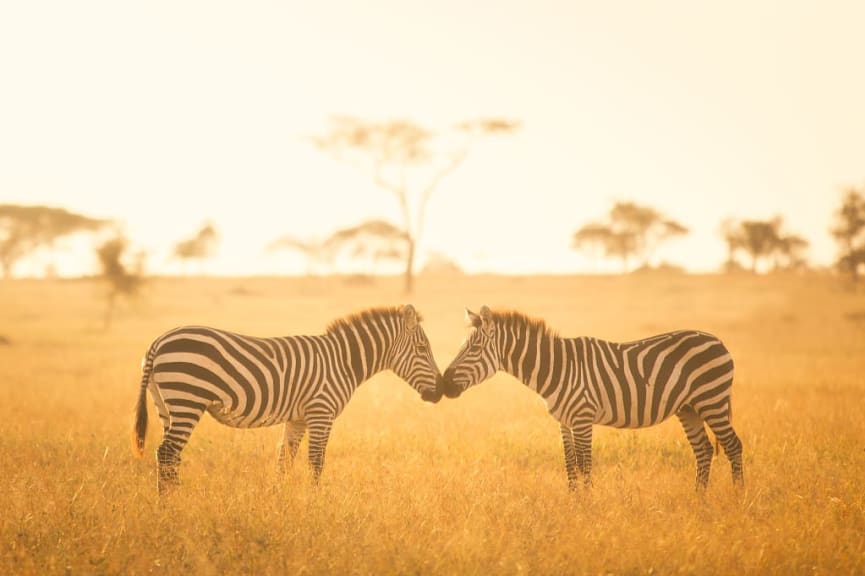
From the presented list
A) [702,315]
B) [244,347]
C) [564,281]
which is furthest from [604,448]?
[564,281]

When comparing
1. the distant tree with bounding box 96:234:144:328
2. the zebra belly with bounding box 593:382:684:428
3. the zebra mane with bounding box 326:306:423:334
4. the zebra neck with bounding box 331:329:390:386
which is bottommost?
the zebra belly with bounding box 593:382:684:428

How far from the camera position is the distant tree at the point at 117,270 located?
111ft

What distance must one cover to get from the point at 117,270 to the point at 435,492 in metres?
29.6

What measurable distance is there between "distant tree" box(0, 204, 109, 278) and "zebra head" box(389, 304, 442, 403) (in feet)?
195

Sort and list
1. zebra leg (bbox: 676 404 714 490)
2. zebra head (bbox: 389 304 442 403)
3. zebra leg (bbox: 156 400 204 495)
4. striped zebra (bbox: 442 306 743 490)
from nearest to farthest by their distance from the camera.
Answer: zebra leg (bbox: 156 400 204 495)
striped zebra (bbox: 442 306 743 490)
zebra leg (bbox: 676 404 714 490)
zebra head (bbox: 389 304 442 403)

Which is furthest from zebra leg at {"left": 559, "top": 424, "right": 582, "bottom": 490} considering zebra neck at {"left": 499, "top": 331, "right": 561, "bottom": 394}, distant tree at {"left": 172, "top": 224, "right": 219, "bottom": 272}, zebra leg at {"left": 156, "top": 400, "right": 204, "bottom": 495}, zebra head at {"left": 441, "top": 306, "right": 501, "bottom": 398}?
distant tree at {"left": 172, "top": 224, "right": 219, "bottom": 272}

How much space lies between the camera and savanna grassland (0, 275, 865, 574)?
6207 millimetres

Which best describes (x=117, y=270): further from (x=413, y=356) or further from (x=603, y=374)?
(x=603, y=374)

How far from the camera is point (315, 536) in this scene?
6.56 metres

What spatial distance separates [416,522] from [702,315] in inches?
1200

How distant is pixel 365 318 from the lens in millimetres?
9383

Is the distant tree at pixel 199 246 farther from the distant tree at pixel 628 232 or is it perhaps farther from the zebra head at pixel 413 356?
the zebra head at pixel 413 356

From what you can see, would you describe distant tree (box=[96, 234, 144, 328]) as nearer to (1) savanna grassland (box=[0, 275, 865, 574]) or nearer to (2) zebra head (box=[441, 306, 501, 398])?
(1) savanna grassland (box=[0, 275, 865, 574])

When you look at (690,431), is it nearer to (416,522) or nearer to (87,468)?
(416,522)
